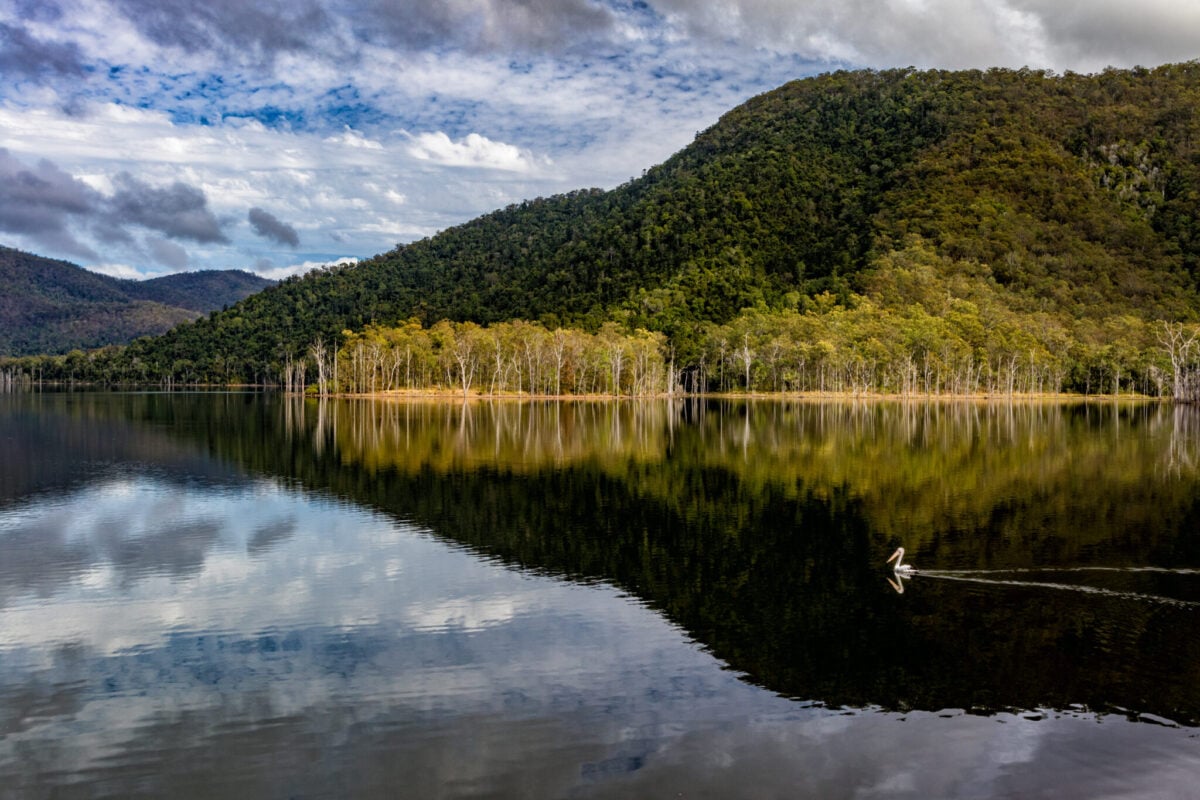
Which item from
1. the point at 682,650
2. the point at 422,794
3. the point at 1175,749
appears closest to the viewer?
the point at 422,794

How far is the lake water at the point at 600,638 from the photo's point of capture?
473 inches

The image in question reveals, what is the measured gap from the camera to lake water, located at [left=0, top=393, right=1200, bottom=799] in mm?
12016

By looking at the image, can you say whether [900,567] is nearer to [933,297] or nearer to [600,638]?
[600,638]

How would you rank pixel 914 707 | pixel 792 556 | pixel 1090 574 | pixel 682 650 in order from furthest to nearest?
pixel 792 556 < pixel 1090 574 < pixel 682 650 < pixel 914 707

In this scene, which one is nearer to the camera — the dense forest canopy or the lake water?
the lake water

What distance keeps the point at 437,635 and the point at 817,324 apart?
134 meters

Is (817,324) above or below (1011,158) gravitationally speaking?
below

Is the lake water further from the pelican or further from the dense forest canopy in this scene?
the dense forest canopy

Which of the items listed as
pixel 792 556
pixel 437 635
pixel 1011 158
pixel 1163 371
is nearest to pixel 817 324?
pixel 1163 371

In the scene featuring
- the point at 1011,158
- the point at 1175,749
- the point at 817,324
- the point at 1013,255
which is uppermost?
the point at 1011,158

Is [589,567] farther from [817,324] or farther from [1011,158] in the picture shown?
[1011,158]

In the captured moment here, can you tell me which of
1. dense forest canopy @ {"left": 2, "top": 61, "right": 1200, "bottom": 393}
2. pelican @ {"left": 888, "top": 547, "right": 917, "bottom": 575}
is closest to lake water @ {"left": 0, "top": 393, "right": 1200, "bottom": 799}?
pelican @ {"left": 888, "top": 547, "right": 917, "bottom": 575}

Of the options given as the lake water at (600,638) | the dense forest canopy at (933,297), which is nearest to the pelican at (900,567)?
the lake water at (600,638)

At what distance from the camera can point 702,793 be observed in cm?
1126
